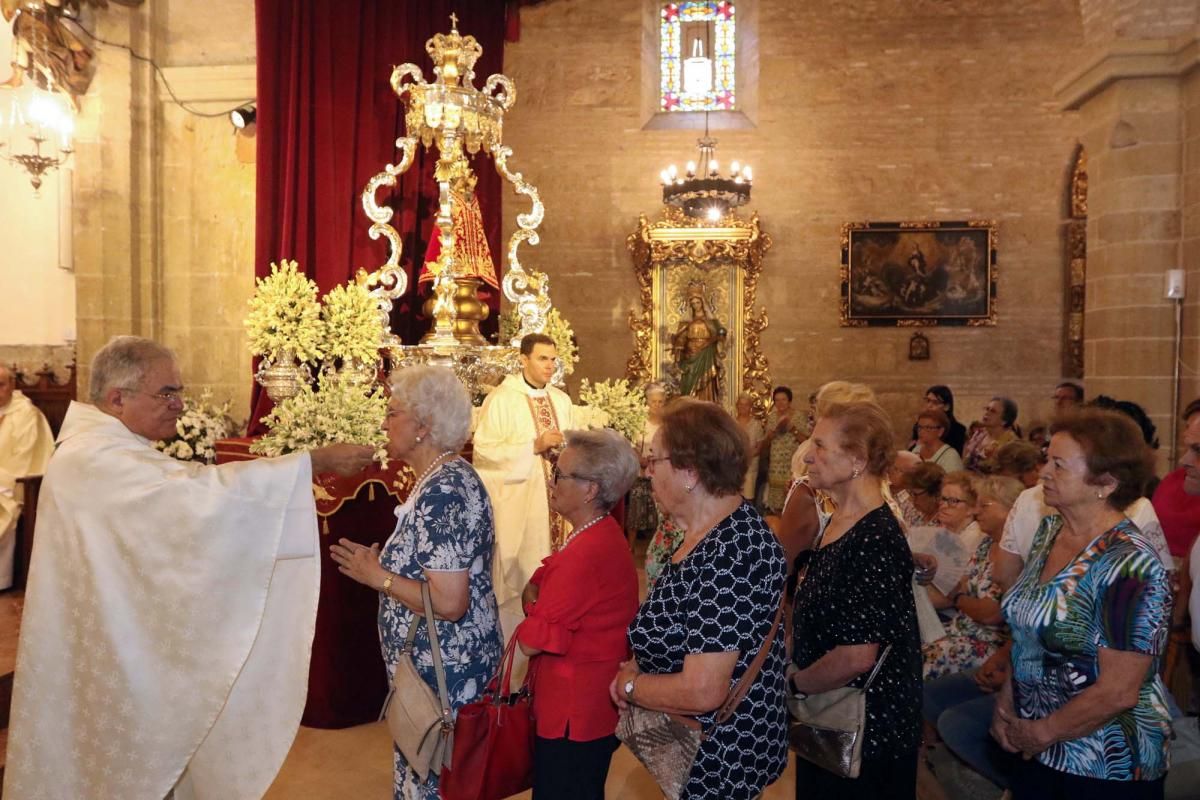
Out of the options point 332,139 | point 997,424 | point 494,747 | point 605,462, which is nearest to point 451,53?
point 332,139

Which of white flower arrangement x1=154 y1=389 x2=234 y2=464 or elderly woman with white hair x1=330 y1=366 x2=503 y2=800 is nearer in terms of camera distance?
elderly woman with white hair x1=330 y1=366 x2=503 y2=800

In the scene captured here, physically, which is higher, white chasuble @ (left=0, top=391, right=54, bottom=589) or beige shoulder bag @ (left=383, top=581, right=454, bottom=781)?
white chasuble @ (left=0, top=391, right=54, bottom=589)

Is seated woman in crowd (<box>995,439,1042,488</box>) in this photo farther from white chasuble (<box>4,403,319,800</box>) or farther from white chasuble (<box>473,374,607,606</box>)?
white chasuble (<box>4,403,319,800</box>)

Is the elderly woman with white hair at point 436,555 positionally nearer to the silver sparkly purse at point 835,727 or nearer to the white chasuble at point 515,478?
the silver sparkly purse at point 835,727

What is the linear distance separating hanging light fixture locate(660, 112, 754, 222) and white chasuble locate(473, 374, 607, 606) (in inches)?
189

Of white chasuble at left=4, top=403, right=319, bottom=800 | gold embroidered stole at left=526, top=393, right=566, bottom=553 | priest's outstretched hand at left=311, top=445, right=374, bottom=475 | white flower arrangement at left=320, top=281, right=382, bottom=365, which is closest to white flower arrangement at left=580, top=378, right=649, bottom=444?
gold embroidered stole at left=526, top=393, right=566, bottom=553

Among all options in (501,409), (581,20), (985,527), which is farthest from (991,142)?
(985,527)

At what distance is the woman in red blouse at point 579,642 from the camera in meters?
2.61

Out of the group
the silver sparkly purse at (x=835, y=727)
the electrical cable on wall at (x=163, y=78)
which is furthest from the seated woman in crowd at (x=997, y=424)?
the electrical cable on wall at (x=163, y=78)

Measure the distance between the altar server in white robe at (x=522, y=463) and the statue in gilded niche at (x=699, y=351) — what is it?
540 centimetres

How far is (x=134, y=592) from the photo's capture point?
279 centimetres

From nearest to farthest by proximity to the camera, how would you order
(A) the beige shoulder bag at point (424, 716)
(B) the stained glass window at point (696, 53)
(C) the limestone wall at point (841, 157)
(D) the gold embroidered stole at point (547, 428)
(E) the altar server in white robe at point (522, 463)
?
(A) the beige shoulder bag at point (424, 716) → (E) the altar server in white robe at point (522, 463) → (D) the gold embroidered stole at point (547, 428) → (C) the limestone wall at point (841, 157) → (B) the stained glass window at point (696, 53)

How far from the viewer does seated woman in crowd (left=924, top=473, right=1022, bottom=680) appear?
148 inches

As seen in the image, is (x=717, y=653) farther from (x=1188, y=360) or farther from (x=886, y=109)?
(x=886, y=109)
